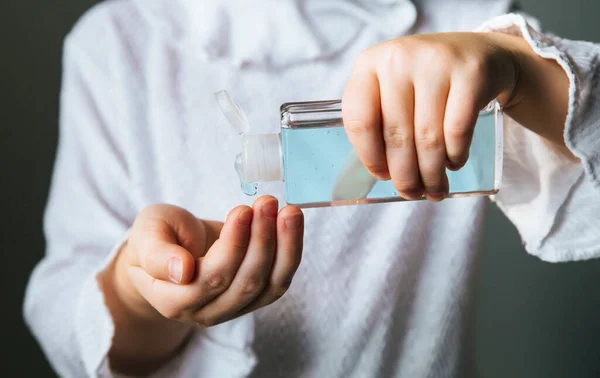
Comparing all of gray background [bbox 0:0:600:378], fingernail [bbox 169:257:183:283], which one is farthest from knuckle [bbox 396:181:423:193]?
gray background [bbox 0:0:600:378]

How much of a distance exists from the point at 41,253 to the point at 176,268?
46cm

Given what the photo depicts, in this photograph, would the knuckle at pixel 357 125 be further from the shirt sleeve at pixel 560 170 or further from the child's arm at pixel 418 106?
the shirt sleeve at pixel 560 170

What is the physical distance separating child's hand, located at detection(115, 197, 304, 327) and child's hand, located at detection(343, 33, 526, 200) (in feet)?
0.15

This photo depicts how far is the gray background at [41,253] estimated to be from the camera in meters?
0.58

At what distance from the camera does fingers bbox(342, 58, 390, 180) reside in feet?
0.75

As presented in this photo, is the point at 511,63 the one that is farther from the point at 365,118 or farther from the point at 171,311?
the point at 171,311

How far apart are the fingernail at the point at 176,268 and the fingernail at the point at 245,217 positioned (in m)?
0.04

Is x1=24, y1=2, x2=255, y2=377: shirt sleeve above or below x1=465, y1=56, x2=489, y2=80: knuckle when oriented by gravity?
below

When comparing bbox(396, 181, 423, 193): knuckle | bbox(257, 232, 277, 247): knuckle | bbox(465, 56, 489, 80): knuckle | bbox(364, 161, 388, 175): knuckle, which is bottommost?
bbox(257, 232, 277, 247): knuckle

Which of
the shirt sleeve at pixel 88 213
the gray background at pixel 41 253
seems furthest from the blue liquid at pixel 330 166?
the gray background at pixel 41 253

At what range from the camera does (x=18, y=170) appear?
2.06 ft

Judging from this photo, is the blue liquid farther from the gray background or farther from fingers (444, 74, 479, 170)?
the gray background

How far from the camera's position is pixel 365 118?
229 mm

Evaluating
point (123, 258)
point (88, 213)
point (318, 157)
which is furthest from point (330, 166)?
point (88, 213)
